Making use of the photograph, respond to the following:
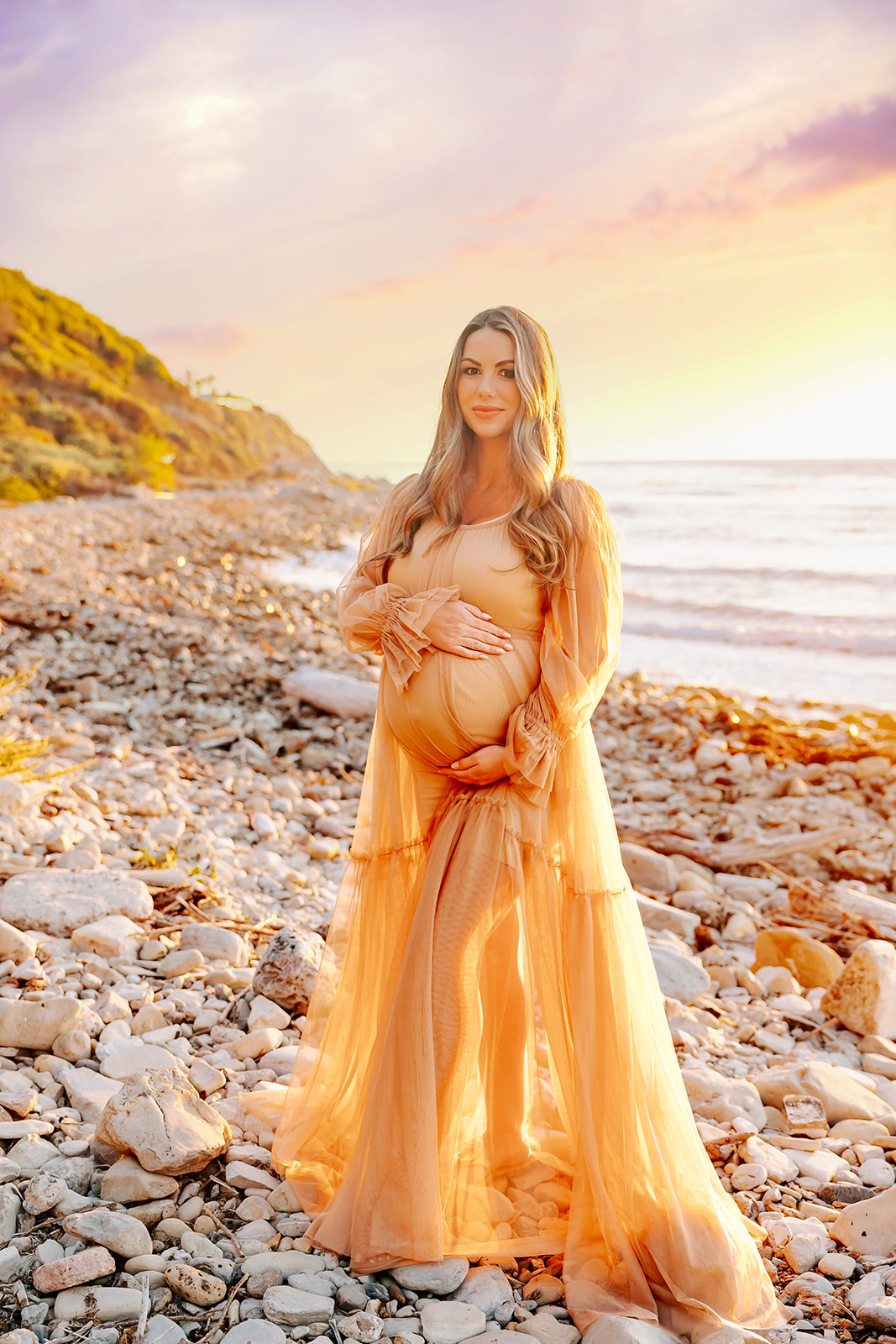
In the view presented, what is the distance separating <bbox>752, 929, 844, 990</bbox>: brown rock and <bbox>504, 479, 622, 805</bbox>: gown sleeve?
8.84 ft

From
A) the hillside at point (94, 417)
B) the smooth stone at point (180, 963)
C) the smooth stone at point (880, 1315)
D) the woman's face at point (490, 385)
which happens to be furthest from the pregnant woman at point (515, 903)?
the hillside at point (94, 417)

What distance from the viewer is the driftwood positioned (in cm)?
614

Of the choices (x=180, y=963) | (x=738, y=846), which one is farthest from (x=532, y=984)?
(x=738, y=846)

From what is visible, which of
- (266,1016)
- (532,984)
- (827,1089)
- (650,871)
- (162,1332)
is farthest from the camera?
(650,871)

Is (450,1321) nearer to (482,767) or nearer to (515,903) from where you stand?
(515,903)

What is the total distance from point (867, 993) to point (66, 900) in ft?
11.4

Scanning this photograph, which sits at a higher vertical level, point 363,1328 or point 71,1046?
point 71,1046

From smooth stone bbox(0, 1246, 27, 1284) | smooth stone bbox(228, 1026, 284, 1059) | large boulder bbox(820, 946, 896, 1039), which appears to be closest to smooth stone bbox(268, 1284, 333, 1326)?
smooth stone bbox(0, 1246, 27, 1284)

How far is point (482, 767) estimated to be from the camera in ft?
8.87

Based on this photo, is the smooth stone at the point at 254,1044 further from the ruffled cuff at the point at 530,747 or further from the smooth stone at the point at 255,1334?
the ruffled cuff at the point at 530,747

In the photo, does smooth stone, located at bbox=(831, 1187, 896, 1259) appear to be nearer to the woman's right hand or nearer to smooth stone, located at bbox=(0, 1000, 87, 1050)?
the woman's right hand

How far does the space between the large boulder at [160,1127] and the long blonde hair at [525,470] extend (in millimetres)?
1703

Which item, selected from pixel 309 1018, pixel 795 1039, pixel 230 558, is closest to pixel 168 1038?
pixel 309 1018

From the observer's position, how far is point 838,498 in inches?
1238
